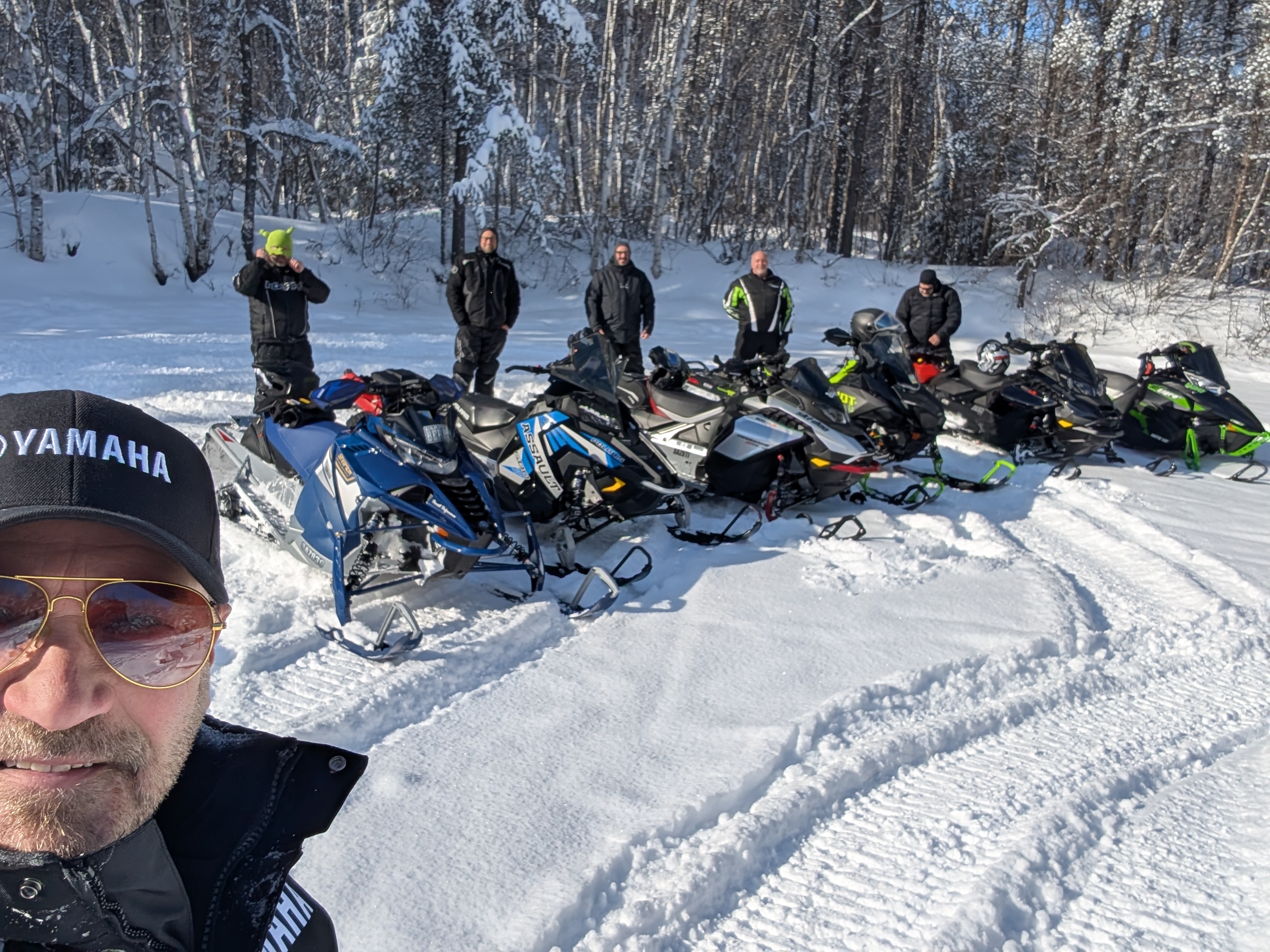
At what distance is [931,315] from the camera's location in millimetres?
8500

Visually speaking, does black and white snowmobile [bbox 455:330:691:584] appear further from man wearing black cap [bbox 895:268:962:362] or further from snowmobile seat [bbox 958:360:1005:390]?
man wearing black cap [bbox 895:268:962:362]

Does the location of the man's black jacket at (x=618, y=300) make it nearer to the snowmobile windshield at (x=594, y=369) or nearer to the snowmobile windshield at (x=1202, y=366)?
the snowmobile windshield at (x=594, y=369)

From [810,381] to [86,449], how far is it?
5204 millimetres

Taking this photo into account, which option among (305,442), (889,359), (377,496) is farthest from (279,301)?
(889,359)

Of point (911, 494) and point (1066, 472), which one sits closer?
point (911, 494)

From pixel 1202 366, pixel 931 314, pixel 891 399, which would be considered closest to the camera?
pixel 891 399

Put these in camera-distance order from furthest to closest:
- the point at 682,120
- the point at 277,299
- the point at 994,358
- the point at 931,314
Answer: the point at 682,120 → the point at 931,314 → the point at 994,358 → the point at 277,299

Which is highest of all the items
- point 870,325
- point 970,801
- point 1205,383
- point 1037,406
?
point 870,325

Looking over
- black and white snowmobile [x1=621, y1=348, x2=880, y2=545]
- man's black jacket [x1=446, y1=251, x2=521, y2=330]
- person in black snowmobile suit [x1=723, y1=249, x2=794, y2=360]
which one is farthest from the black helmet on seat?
man's black jacket [x1=446, y1=251, x2=521, y2=330]

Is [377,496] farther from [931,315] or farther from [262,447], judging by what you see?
[931,315]

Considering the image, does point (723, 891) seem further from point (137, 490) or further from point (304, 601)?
point (304, 601)

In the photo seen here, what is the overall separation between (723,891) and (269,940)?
1530mm

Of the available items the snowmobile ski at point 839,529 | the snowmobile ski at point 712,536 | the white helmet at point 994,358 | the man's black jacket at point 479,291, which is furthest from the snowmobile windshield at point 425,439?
the white helmet at point 994,358

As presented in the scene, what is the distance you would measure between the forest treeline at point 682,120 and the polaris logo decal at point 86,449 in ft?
48.0
